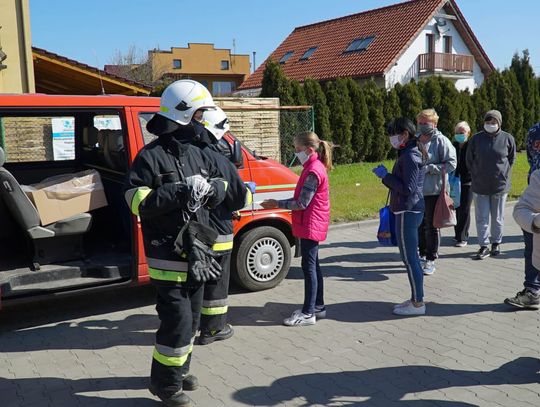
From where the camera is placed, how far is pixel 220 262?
14.9 feet

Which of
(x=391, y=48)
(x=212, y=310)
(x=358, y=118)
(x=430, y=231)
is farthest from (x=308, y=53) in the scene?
(x=212, y=310)

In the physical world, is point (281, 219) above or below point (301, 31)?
below

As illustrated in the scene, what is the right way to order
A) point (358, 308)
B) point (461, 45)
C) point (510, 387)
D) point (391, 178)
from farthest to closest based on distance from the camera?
1. point (461, 45)
2. point (358, 308)
3. point (391, 178)
4. point (510, 387)

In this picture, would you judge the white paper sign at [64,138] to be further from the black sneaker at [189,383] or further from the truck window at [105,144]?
the black sneaker at [189,383]

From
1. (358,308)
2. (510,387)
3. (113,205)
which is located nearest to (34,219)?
(113,205)

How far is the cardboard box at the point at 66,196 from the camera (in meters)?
5.20

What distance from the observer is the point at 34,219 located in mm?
5129

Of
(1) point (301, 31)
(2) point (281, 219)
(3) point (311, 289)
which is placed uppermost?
(1) point (301, 31)

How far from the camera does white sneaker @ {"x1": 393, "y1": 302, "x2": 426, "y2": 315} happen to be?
5.50 m

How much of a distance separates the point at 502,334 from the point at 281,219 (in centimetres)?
245

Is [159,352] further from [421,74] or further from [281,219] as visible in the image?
[421,74]

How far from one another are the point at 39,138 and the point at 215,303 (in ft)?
18.4

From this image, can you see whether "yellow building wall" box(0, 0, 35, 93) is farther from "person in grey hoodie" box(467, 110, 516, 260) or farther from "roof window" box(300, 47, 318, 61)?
"roof window" box(300, 47, 318, 61)

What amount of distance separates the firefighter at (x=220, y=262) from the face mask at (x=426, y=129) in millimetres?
2567
